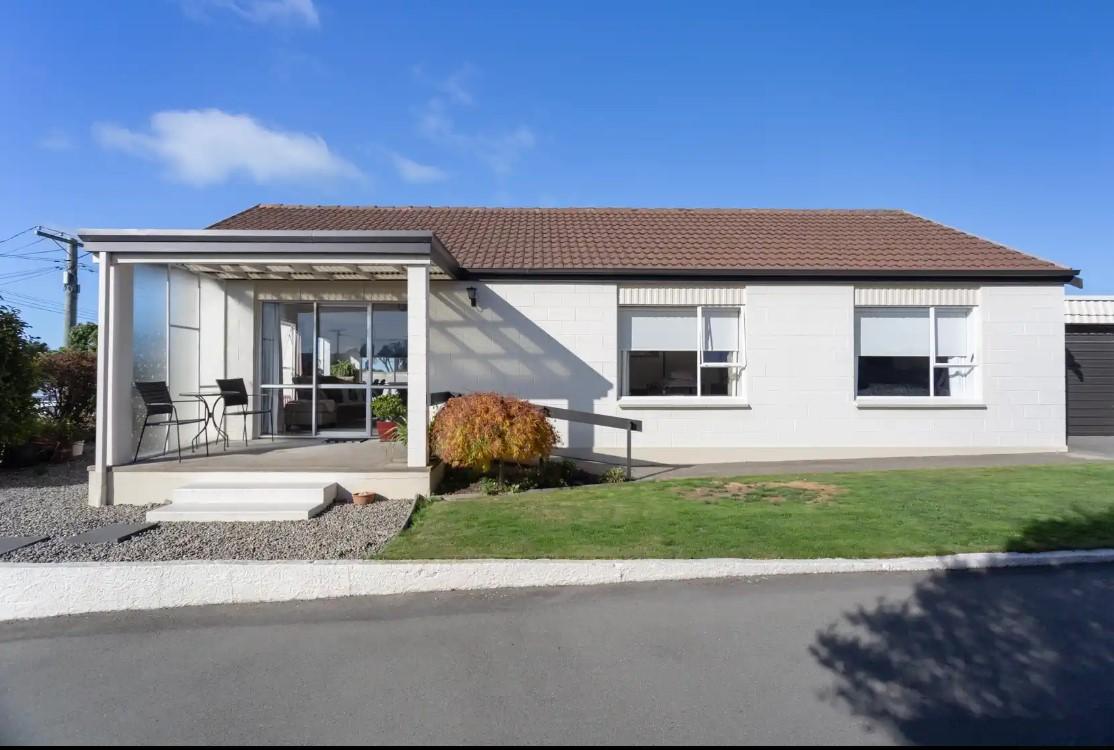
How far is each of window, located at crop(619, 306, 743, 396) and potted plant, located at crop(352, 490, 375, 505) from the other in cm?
493

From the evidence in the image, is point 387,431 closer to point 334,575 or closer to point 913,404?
point 334,575

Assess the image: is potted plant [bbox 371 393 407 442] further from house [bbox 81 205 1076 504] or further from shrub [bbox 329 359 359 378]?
shrub [bbox 329 359 359 378]

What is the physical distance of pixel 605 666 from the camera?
14.0ft

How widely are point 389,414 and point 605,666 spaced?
7.43m

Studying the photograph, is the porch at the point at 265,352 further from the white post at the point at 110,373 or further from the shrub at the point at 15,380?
the shrub at the point at 15,380

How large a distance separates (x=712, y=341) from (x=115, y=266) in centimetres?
868

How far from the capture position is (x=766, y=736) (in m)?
3.46

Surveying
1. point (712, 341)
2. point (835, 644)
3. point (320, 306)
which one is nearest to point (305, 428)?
point (320, 306)

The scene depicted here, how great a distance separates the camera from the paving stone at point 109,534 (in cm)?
672

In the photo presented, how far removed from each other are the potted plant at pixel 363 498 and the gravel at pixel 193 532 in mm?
86

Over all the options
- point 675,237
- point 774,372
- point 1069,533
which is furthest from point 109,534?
point 675,237

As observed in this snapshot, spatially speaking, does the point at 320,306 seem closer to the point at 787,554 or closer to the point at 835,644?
the point at 787,554

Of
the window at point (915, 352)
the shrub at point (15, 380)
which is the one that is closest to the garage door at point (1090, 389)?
the window at point (915, 352)

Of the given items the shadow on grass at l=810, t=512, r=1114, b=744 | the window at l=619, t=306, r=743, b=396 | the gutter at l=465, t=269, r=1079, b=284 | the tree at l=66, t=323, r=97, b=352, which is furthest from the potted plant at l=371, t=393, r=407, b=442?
the tree at l=66, t=323, r=97, b=352
